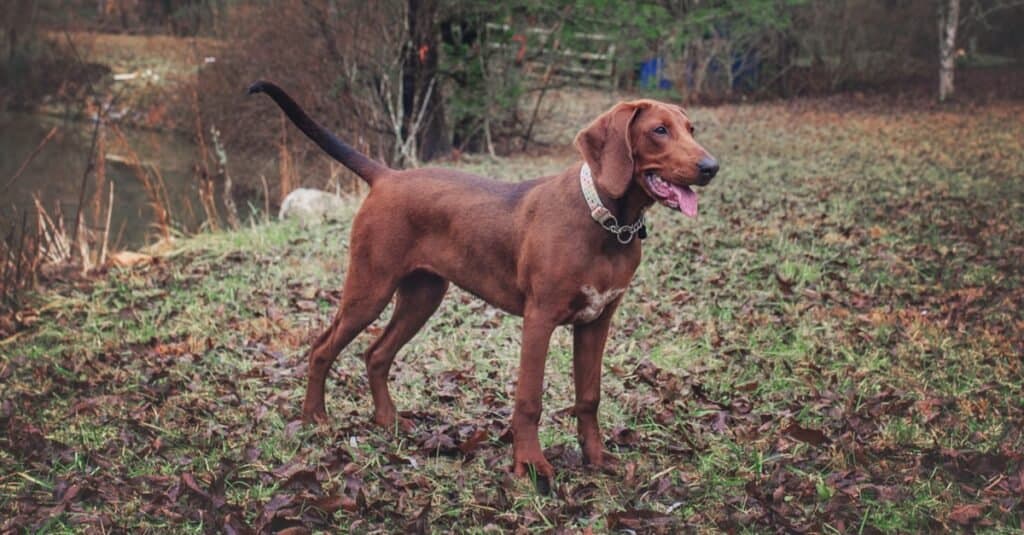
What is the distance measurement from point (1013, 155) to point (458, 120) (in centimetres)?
815

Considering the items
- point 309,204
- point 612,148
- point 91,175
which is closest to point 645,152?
point 612,148

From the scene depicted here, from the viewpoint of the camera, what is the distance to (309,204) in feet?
38.4

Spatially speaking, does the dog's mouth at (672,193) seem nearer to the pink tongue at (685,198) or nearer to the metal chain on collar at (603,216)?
the pink tongue at (685,198)

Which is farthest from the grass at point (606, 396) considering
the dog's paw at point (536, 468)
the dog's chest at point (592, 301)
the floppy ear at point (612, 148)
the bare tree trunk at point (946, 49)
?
the bare tree trunk at point (946, 49)

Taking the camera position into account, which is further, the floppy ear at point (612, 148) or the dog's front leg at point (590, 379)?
the dog's front leg at point (590, 379)

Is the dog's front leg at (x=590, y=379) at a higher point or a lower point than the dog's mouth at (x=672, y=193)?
lower

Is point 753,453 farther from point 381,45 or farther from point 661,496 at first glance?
point 381,45

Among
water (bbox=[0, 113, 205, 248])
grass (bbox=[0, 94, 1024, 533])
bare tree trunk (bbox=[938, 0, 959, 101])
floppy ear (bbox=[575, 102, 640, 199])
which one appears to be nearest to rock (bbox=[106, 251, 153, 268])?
grass (bbox=[0, 94, 1024, 533])

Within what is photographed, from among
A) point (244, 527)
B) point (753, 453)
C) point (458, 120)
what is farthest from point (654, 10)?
point (244, 527)

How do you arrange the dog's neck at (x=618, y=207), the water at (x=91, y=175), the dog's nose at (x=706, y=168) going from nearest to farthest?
the dog's nose at (x=706, y=168)
the dog's neck at (x=618, y=207)
the water at (x=91, y=175)

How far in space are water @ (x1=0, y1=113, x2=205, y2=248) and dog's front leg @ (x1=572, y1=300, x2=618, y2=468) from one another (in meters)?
7.72

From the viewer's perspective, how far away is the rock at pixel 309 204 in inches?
448

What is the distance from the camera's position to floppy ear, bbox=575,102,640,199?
4000 millimetres

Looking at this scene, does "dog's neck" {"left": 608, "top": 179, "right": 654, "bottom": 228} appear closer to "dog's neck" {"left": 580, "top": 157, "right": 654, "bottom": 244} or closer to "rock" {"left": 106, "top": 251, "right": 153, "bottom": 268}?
"dog's neck" {"left": 580, "top": 157, "right": 654, "bottom": 244}
